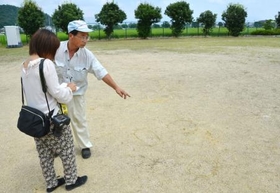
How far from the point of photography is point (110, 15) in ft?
68.8

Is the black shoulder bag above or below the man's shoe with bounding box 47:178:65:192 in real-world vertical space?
above

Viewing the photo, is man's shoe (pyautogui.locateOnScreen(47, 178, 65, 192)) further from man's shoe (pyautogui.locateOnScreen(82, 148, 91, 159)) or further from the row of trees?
the row of trees

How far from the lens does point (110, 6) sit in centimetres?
2130

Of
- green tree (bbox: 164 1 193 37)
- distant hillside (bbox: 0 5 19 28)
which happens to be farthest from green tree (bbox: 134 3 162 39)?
distant hillside (bbox: 0 5 19 28)

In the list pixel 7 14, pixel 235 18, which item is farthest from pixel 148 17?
pixel 7 14

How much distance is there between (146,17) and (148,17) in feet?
0.55

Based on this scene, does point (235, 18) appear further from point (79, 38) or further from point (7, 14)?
point (7, 14)

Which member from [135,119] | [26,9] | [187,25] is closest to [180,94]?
[135,119]

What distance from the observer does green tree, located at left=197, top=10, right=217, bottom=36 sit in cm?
2367

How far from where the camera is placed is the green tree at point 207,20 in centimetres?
2367

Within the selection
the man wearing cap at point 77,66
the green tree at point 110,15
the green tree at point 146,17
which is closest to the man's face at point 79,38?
the man wearing cap at point 77,66

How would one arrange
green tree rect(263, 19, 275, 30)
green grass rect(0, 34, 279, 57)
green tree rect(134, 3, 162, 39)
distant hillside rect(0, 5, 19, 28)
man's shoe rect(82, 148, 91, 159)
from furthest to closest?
distant hillside rect(0, 5, 19, 28)
green tree rect(263, 19, 275, 30)
green tree rect(134, 3, 162, 39)
green grass rect(0, 34, 279, 57)
man's shoe rect(82, 148, 91, 159)

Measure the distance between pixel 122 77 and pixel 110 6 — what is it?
15.5 m

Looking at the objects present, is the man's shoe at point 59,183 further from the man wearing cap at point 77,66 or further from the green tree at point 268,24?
the green tree at point 268,24
